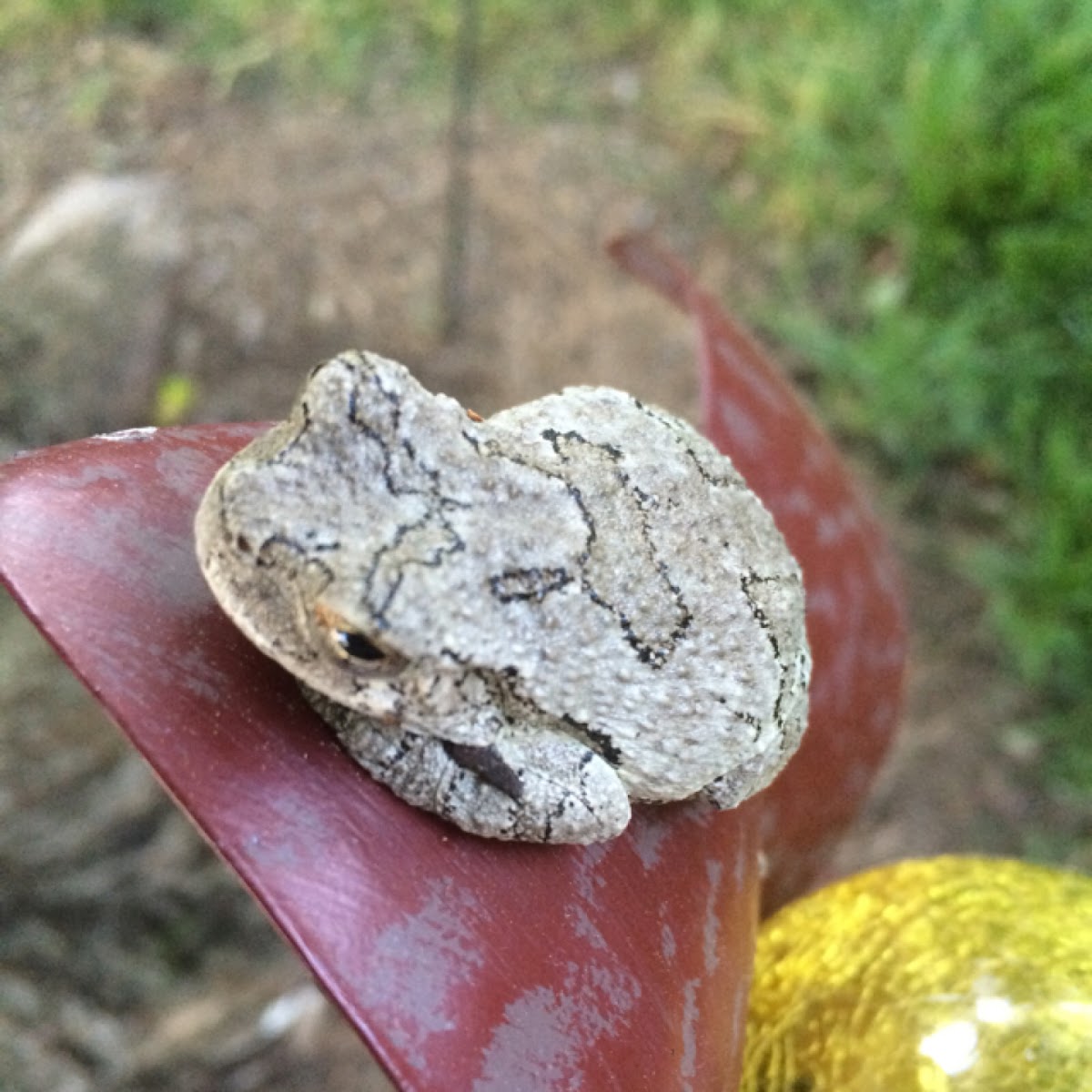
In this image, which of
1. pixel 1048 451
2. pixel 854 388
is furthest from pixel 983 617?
pixel 854 388

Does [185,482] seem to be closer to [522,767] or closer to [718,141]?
[522,767]

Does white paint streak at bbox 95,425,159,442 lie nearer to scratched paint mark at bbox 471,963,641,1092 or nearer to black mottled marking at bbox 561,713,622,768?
black mottled marking at bbox 561,713,622,768

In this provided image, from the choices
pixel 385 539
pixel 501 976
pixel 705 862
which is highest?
pixel 385 539

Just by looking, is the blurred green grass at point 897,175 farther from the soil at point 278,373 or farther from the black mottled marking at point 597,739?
the black mottled marking at point 597,739

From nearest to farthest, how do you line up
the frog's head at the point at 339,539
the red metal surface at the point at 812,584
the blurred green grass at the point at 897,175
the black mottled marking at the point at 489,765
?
the frog's head at the point at 339,539
the black mottled marking at the point at 489,765
the red metal surface at the point at 812,584
the blurred green grass at the point at 897,175

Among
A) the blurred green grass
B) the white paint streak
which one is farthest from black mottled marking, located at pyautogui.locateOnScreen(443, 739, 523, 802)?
the blurred green grass

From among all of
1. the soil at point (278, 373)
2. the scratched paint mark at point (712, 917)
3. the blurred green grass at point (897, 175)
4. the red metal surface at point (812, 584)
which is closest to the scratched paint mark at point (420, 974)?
the scratched paint mark at point (712, 917)
